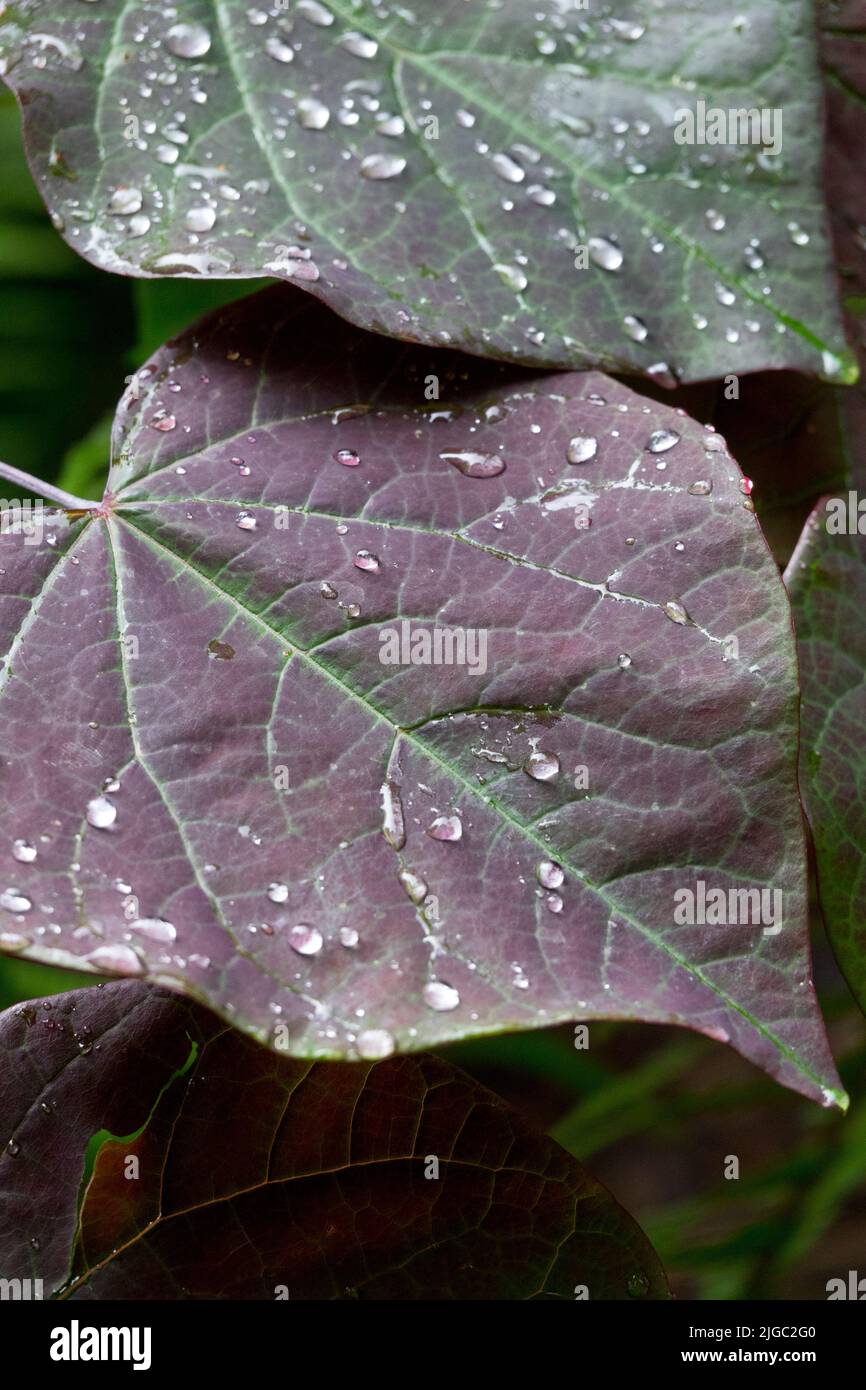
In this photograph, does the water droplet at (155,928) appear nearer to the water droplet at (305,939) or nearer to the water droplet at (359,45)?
the water droplet at (305,939)

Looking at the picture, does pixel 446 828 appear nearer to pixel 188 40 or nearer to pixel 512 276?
pixel 512 276

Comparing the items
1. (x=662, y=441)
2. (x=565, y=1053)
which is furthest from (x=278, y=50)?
(x=565, y=1053)

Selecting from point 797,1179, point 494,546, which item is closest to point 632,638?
point 494,546

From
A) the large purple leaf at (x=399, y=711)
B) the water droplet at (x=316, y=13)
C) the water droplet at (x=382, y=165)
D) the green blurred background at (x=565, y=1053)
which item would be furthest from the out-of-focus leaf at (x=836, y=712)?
the green blurred background at (x=565, y=1053)

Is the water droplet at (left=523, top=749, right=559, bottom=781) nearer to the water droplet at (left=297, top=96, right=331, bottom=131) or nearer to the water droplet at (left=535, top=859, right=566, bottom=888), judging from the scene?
the water droplet at (left=535, top=859, right=566, bottom=888)

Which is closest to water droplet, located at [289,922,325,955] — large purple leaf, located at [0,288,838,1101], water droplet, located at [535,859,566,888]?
large purple leaf, located at [0,288,838,1101]

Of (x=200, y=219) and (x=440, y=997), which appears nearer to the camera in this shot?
(x=440, y=997)

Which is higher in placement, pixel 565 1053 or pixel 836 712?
pixel 836 712
